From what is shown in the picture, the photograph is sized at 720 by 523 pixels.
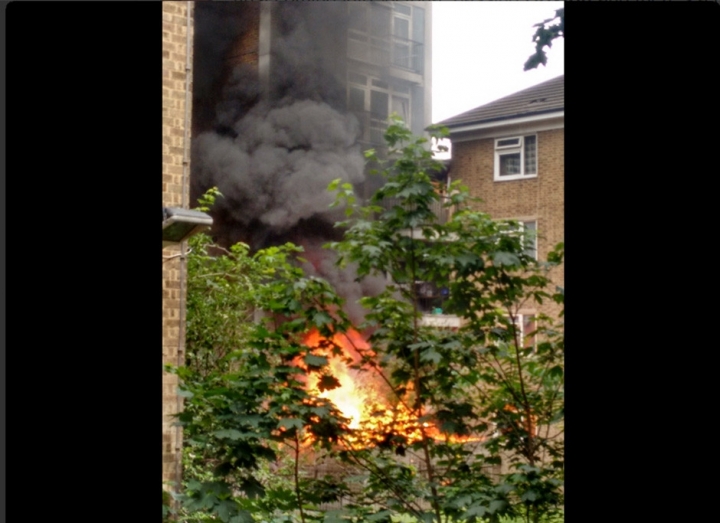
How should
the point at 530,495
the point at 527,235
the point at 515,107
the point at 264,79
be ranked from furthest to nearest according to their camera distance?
the point at 515,107 → the point at 264,79 → the point at 527,235 → the point at 530,495

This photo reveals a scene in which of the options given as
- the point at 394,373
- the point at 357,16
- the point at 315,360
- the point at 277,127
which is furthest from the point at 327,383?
the point at 357,16

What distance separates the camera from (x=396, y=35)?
4.40 m

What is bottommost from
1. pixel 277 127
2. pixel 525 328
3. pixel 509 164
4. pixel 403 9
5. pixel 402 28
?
pixel 525 328

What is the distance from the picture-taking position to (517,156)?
476 centimetres

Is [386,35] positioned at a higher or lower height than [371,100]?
higher

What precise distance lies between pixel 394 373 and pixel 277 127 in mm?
1516

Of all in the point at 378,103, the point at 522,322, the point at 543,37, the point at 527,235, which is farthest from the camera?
the point at 378,103

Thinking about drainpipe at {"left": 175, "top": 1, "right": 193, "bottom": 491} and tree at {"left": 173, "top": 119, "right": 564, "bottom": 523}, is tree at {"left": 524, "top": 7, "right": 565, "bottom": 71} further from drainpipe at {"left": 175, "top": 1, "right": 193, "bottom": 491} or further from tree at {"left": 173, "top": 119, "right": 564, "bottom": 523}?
drainpipe at {"left": 175, "top": 1, "right": 193, "bottom": 491}

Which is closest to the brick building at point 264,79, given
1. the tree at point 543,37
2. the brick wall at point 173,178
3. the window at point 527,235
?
the brick wall at point 173,178

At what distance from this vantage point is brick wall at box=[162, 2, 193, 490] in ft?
9.86

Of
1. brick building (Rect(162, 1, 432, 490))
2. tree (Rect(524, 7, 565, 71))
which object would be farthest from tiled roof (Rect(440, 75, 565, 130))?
tree (Rect(524, 7, 565, 71))

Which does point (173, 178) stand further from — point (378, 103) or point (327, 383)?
point (378, 103)
